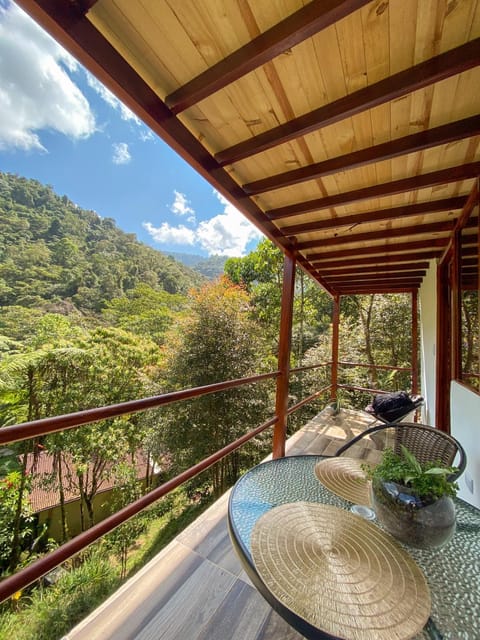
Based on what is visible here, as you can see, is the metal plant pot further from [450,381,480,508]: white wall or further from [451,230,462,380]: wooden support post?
[451,230,462,380]: wooden support post

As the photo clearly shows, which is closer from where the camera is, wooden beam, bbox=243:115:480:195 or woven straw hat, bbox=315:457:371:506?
woven straw hat, bbox=315:457:371:506

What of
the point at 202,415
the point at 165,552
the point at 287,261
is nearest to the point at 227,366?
the point at 202,415

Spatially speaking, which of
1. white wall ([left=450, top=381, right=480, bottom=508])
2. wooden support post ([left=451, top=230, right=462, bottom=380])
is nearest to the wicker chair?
white wall ([left=450, top=381, right=480, bottom=508])

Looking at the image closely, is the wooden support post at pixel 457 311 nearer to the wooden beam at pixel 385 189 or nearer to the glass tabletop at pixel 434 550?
the wooden beam at pixel 385 189

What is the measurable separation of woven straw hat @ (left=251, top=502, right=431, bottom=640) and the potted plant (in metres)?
0.06

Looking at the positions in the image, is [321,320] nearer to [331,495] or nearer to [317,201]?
[317,201]

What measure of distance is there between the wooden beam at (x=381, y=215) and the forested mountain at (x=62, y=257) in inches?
597

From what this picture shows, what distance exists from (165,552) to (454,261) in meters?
2.72

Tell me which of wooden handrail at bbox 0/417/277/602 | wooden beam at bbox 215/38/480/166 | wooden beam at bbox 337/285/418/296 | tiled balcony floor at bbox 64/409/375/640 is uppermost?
wooden beam at bbox 215/38/480/166

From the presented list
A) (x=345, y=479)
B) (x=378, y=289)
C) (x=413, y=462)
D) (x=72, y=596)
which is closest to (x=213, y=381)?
(x=72, y=596)

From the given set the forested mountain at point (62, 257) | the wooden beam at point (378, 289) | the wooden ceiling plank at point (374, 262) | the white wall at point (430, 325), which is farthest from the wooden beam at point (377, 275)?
the forested mountain at point (62, 257)

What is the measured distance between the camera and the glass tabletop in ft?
1.79

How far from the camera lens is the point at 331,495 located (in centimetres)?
95

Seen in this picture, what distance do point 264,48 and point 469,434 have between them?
221 centimetres
